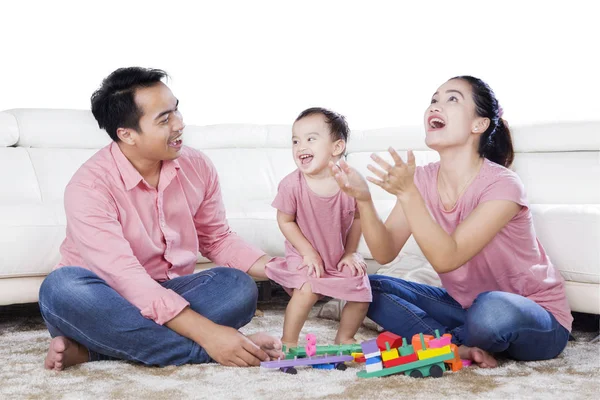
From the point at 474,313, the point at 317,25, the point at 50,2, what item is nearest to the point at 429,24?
the point at 317,25

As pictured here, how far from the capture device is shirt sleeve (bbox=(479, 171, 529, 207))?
1.77 meters

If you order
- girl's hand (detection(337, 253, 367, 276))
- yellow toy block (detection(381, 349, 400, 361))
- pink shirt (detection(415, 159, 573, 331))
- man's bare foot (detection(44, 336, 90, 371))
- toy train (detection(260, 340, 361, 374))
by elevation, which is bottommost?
man's bare foot (detection(44, 336, 90, 371))

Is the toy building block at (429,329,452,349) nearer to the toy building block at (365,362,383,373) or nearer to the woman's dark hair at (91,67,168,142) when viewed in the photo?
the toy building block at (365,362,383,373)

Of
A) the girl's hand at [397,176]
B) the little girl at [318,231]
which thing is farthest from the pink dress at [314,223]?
the girl's hand at [397,176]

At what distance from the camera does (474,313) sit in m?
1.80

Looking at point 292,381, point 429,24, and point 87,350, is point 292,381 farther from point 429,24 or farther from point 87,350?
point 429,24

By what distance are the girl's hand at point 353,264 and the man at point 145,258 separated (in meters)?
0.22

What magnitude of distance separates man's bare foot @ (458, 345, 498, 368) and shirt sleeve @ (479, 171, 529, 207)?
36 cm

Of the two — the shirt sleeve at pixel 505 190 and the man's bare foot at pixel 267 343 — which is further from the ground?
the shirt sleeve at pixel 505 190

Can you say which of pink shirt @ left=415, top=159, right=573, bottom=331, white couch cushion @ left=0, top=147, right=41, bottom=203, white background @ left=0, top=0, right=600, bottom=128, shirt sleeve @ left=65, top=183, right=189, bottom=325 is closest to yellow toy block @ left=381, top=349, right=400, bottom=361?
pink shirt @ left=415, top=159, right=573, bottom=331

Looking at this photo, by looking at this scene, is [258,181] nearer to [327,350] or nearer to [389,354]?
[327,350]

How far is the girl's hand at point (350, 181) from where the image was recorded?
169 cm

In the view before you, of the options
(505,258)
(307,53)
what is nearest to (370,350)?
(505,258)

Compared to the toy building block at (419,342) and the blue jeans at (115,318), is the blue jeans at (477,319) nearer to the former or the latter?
the toy building block at (419,342)
